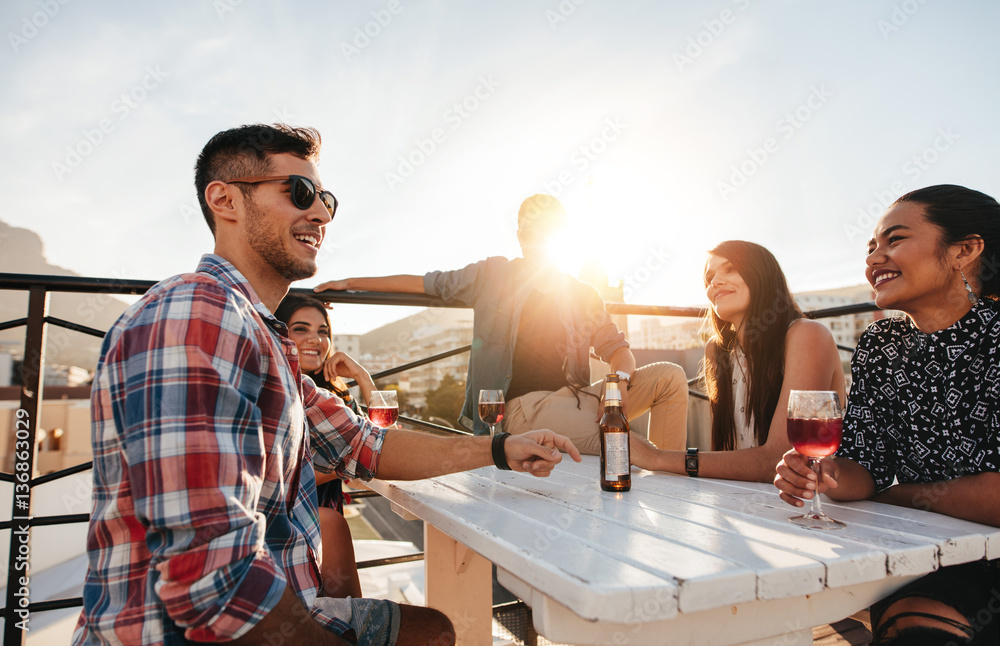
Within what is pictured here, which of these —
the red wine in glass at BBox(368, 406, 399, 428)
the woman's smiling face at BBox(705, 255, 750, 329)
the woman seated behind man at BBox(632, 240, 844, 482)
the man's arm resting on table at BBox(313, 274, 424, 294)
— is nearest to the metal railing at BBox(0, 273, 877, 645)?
the red wine in glass at BBox(368, 406, 399, 428)

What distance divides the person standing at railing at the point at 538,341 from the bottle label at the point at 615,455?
51.1 inches

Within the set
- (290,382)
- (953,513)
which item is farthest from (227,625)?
(953,513)

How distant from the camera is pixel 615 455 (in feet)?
4.25

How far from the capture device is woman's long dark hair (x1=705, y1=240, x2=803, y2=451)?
184cm

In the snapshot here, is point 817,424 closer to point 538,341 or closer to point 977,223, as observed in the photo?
point 977,223

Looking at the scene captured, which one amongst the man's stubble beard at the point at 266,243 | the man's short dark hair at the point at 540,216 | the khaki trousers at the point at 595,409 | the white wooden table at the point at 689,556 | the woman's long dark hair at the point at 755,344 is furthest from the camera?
the man's short dark hair at the point at 540,216

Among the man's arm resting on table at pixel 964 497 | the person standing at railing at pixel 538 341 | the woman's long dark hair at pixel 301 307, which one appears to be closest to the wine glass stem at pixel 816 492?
the man's arm resting on table at pixel 964 497

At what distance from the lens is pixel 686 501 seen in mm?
1154

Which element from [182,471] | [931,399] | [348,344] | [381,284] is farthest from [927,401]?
[348,344]

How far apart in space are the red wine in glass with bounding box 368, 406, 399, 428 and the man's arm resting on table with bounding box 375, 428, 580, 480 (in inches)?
18.7

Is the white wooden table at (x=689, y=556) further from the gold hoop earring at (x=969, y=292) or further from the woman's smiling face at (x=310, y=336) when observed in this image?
the woman's smiling face at (x=310, y=336)

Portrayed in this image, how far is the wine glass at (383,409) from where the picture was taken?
6.37 ft

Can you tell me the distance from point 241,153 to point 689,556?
4.01 ft

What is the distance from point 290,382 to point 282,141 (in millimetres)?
636
